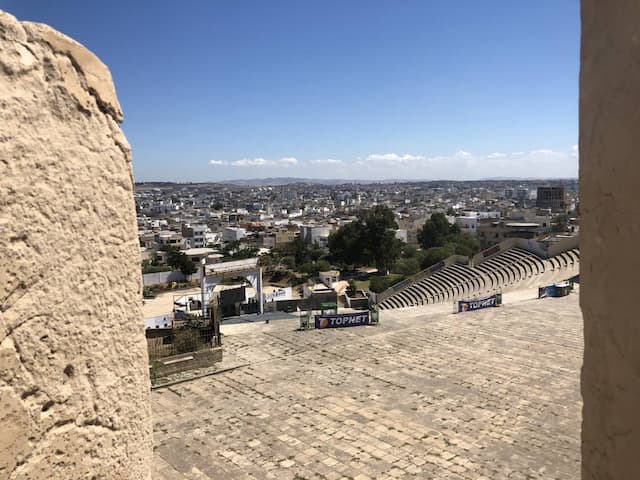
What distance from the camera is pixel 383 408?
34.4ft

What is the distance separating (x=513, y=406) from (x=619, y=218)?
32.4 ft

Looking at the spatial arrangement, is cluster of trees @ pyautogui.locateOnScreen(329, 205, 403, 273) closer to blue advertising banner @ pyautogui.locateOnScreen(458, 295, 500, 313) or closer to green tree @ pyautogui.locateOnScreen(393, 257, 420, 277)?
green tree @ pyautogui.locateOnScreen(393, 257, 420, 277)

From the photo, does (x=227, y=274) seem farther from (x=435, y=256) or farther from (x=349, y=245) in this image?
(x=349, y=245)

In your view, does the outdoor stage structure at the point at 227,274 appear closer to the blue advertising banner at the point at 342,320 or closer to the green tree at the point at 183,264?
the blue advertising banner at the point at 342,320

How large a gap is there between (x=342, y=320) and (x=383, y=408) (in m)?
6.67

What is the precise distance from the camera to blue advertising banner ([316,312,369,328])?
1697 cm

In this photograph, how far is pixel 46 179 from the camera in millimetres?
1523

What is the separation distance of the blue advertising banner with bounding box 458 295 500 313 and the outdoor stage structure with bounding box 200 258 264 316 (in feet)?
24.3

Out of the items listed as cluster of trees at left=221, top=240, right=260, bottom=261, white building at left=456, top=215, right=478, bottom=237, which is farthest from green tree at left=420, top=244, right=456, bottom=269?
white building at left=456, top=215, right=478, bottom=237

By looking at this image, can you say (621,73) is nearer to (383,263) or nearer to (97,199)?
(97,199)

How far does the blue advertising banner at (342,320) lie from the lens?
16969mm

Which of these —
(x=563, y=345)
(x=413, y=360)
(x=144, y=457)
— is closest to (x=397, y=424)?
(x=413, y=360)

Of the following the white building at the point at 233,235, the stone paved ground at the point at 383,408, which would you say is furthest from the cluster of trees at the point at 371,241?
the white building at the point at 233,235

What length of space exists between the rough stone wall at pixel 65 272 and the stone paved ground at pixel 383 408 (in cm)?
692
